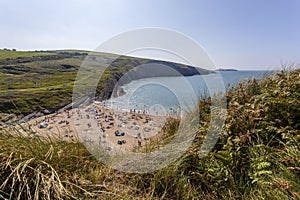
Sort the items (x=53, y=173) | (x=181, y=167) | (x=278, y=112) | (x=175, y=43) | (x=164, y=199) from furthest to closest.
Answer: (x=175, y=43) → (x=278, y=112) → (x=181, y=167) → (x=164, y=199) → (x=53, y=173)

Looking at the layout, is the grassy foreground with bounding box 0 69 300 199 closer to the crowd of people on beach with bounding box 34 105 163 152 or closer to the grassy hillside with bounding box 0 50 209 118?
the crowd of people on beach with bounding box 34 105 163 152

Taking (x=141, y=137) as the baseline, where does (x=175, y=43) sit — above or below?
above

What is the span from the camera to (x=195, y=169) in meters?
2.79

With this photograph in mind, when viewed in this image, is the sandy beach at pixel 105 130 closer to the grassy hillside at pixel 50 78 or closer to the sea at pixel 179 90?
the sea at pixel 179 90

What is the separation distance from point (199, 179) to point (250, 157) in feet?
2.10

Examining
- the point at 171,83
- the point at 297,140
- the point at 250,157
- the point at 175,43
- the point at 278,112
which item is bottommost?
the point at 250,157

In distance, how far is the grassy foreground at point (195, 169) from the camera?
2.10 metres

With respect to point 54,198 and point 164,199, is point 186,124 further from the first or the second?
point 54,198

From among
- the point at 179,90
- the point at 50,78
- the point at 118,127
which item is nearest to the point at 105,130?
the point at 118,127

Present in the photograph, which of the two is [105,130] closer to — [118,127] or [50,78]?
[118,127]

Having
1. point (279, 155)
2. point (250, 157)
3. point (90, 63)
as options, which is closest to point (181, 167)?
point (250, 157)

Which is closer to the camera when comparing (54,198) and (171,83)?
(54,198)

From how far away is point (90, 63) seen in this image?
4.09 metres

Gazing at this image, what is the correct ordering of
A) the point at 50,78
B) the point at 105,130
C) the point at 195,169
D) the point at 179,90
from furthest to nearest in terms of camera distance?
the point at 50,78 → the point at 105,130 → the point at 179,90 → the point at 195,169
